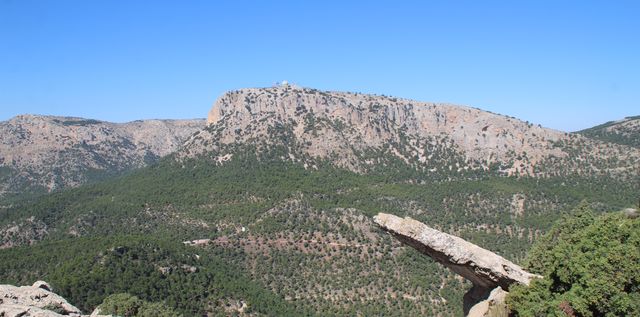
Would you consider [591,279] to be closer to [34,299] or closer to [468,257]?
[468,257]

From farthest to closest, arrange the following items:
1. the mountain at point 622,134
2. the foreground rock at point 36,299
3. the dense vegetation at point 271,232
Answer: the mountain at point 622,134, the dense vegetation at point 271,232, the foreground rock at point 36,299

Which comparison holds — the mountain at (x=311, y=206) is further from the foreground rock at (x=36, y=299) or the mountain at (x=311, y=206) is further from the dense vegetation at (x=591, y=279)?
the dense vegetation at (x=591, y=279)

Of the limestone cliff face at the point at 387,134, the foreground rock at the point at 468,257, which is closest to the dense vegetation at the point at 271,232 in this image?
the limestone cliff face at the point at 387,134

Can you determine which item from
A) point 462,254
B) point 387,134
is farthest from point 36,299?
point 387,134

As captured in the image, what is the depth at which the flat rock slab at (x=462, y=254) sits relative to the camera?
83.9ft

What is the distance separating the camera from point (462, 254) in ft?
85.0

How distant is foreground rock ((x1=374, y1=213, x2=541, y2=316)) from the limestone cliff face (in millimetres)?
104537

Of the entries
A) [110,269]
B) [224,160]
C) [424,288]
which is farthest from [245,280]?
[224,160]

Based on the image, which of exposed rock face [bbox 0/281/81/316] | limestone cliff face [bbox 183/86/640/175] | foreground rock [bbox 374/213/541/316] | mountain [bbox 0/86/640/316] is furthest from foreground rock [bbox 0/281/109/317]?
limestone cliff face [bbox 183/86/640/175]

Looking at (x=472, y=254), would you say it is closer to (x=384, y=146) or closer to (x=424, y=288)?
(x=424, y=288)

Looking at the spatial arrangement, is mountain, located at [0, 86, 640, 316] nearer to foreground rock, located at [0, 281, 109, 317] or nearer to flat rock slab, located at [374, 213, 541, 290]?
foreground rock, located at [0, 281, 109, 317]

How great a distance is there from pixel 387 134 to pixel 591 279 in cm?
13122

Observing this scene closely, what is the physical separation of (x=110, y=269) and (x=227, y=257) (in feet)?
79.3

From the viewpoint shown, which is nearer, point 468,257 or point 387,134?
point 468,257
